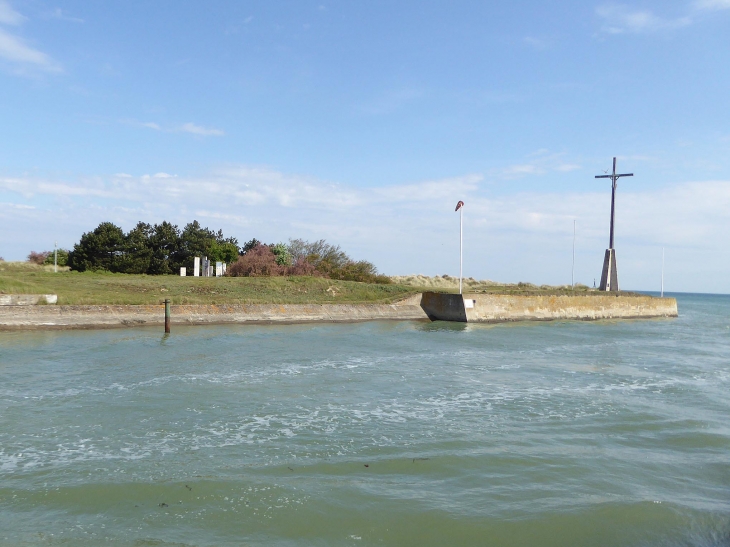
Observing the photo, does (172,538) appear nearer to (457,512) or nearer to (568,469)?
(457,512)

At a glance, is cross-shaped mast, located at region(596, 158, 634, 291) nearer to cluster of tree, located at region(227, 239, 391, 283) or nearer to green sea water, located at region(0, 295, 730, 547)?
cluster of tree, located at region(227, 239, 391, 283)

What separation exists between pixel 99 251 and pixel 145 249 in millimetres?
3503

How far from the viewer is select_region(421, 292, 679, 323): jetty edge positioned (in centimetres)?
2978

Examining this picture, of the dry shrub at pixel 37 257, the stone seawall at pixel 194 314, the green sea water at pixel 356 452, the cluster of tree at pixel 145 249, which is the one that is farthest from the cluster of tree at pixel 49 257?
the green sea water at pixel 356 452

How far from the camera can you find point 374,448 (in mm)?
7504

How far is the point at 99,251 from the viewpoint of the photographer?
44406mm

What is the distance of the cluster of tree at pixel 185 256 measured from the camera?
43.6m

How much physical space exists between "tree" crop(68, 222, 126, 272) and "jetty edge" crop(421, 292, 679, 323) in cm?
2623

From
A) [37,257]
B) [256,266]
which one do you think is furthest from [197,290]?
[37,257]

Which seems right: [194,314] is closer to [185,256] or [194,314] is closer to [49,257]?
[185,256]

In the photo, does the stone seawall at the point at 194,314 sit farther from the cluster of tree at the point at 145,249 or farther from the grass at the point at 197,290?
the cluster of tree at the point at 145,249

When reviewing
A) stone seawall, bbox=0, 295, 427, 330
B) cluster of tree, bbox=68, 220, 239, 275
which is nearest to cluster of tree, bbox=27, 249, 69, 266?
cluster of tree, bbox=68, 220, 239, 275

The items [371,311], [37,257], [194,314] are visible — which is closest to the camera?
[194,314]

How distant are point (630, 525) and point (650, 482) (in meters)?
1.34
